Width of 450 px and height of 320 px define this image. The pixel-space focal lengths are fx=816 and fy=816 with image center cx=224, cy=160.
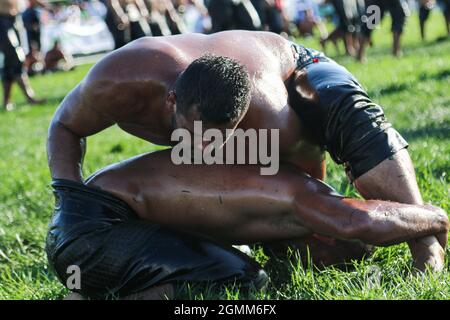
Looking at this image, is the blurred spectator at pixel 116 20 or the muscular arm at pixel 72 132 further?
the blurred spectator at pixel 116 20

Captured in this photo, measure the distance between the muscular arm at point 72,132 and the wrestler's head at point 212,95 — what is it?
39 cm

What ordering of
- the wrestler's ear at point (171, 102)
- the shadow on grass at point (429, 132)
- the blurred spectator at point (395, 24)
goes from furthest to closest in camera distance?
the blurred spectator at point (395, 24) < the shadow on grass at point (429, 132) < the wrestler's ear at point (171, 102)

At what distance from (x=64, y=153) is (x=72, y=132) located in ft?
0.33

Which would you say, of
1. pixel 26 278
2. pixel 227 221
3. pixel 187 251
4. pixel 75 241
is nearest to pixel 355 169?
pixel 227 221

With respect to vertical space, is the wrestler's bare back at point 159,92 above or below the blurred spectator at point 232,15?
above

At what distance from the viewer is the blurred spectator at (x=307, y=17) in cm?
1725

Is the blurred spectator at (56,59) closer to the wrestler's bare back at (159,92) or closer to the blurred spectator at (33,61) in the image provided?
the blurred spectator at (33,61)

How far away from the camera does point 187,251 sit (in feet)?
8.76

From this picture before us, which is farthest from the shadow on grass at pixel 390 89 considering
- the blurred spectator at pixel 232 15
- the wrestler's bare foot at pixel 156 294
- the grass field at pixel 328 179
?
the wrestler's bare foot at pixel 156 294

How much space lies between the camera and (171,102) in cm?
284

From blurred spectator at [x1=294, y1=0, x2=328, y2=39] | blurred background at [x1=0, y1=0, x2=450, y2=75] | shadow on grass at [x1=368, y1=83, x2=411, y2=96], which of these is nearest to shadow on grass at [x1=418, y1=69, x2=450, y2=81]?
shadow on grass at [x1=368, y1=83, x2=411, y2=96]

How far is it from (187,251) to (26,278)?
2.75ft

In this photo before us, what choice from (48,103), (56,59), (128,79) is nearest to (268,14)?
(48,103)

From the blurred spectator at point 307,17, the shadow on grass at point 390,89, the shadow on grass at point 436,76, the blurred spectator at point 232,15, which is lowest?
the blurred spectator at point 307,17
